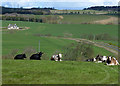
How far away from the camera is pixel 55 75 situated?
10.1 metres

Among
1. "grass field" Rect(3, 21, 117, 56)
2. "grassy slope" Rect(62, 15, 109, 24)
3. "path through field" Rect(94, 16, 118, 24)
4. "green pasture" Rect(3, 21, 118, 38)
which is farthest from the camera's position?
"grassy slope" Rect(62, 15, 109, 24)

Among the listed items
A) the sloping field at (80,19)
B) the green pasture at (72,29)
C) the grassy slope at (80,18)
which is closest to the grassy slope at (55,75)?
the green pasture at (72,29)

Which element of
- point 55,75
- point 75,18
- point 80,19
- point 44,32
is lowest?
point 44,32

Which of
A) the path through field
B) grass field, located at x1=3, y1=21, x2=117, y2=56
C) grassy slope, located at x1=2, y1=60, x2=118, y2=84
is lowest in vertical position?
grass field, located at x1=3, y1=21, x2=117, y2=56

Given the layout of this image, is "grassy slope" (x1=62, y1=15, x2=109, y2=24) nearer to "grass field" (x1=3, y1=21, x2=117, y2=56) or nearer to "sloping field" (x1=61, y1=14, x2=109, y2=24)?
"sloping field" (x1=61, y1=14, x2=109, y2=24)

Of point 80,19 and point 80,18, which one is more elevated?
point 80,18

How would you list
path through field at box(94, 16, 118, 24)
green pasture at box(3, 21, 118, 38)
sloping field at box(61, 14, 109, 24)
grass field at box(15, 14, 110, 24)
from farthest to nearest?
sloping field at box(61, 14, 109, 24), grass field at box(15, 14, 110, 24), path through field at box(94, 16, 118, 24), green pasture at box(3, 21, 118, 38)

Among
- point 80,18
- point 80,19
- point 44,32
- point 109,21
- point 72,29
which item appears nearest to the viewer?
point 44,32

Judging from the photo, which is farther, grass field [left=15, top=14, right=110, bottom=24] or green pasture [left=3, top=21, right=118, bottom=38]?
grass field [left=15, top=14, right=110, bottom=24]

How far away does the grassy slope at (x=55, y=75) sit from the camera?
9234 millimetres

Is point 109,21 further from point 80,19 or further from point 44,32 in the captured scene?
point 44,32

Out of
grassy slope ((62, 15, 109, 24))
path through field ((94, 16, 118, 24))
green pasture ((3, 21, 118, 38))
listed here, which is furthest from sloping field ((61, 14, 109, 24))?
green pasture ((3, 21, 118, 38))

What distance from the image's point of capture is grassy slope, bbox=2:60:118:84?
9234mm

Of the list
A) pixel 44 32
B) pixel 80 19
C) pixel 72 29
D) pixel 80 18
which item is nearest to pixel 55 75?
pixel 44 32
